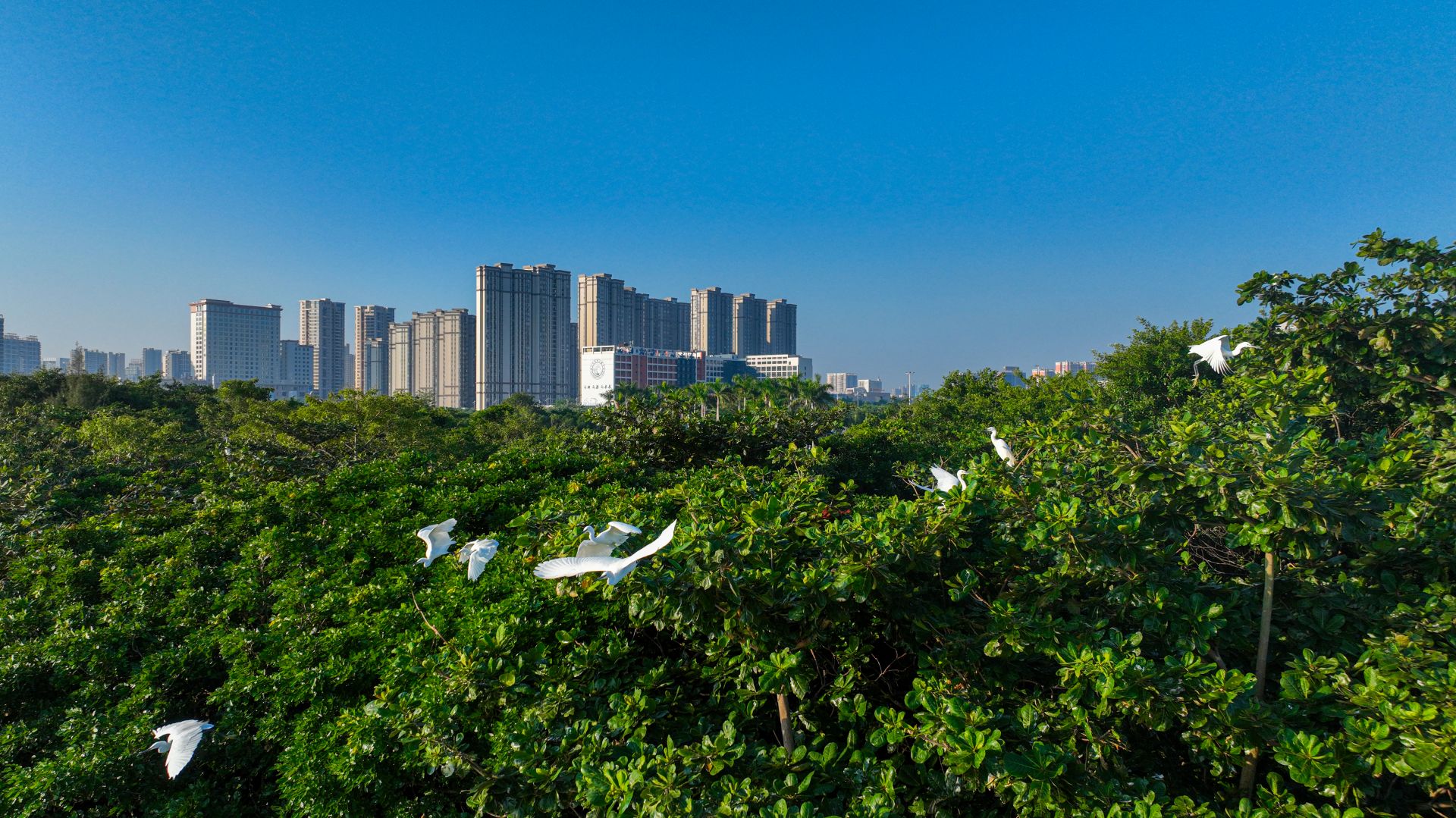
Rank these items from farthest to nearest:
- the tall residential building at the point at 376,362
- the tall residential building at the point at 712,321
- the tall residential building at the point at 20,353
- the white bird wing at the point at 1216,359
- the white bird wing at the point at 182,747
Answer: the tall residential building at the point at 712,321 < the tall residential building at the point at 376,362 < the tall residential building at the point at 20,353 < the white bird wing at the point at 1216,359 < the white bird wing at the point at 182,747

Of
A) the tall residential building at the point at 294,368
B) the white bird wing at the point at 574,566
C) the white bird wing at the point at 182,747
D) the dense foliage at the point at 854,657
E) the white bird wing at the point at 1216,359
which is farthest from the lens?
the tall residential building at the point at 294,368

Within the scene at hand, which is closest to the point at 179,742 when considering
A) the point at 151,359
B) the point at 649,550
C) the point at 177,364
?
the point at 649,550

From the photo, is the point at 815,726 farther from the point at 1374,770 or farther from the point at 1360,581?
the point at 1360,581

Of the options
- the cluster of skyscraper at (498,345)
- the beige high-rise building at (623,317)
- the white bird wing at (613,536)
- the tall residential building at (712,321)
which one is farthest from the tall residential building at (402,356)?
the white bird wing at (613,536)

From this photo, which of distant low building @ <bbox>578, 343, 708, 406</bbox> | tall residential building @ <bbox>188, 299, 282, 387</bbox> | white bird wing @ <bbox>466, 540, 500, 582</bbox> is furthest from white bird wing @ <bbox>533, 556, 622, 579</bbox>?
tall residential building @ <bbox>188, 299, 282, 387</bbox>

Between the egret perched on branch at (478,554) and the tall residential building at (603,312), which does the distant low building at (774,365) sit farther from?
the egret perched on branch at (478,554)

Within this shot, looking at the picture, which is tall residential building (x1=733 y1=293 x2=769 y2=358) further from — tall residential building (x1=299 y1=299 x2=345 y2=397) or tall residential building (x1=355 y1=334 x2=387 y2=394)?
tall residential building (x1=299 y1=299 x2=345 y2=397)

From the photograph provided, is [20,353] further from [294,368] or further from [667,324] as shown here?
[667,324]

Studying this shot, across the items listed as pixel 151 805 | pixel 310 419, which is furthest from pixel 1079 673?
pixel 310 419
